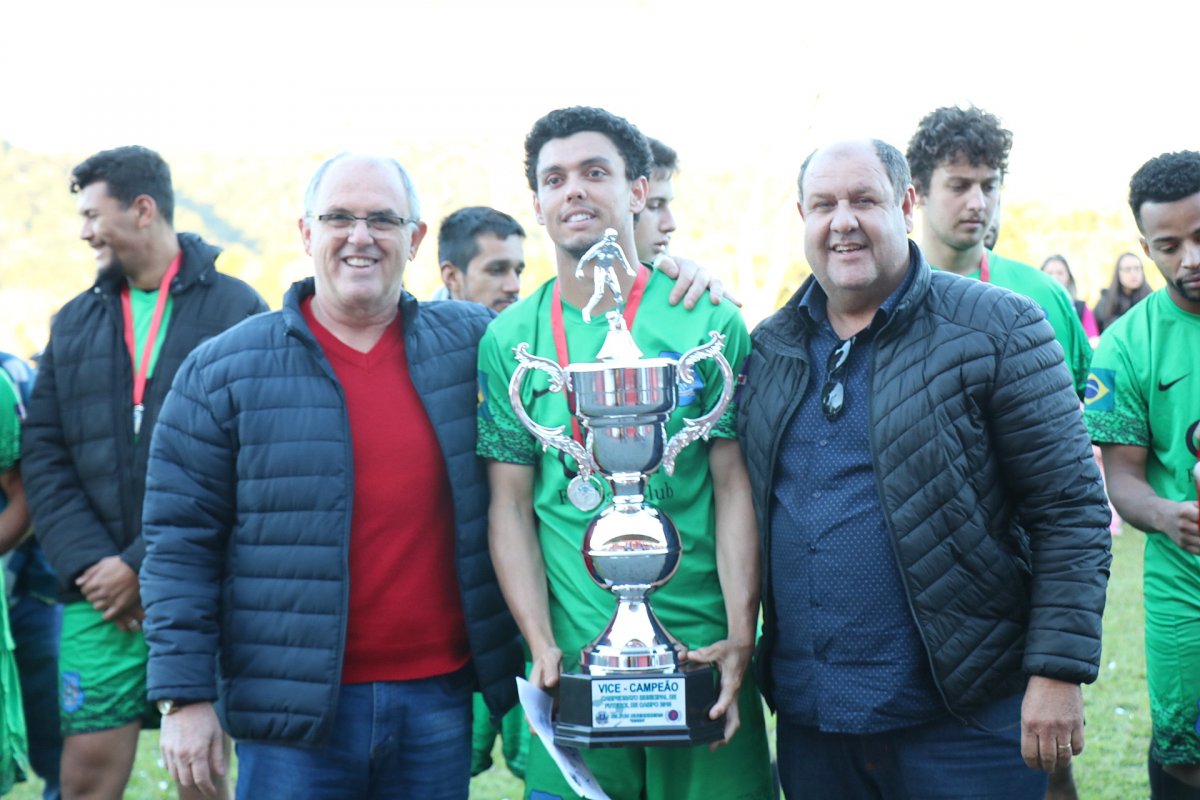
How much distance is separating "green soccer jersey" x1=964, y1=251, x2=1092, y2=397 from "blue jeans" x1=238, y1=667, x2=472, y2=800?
7.06 feet

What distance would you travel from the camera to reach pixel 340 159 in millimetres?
3285

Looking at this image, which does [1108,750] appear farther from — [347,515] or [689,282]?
[347,515]

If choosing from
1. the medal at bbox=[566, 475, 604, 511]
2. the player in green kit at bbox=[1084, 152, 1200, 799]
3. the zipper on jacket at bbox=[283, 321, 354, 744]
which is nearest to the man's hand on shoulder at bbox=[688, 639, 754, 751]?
the medal at bbox=[566, 475, 604, 511]

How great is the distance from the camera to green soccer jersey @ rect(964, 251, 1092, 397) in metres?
4.10

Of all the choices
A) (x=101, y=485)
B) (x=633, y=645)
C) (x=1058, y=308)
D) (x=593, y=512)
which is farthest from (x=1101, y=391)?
(x=101, y=485)

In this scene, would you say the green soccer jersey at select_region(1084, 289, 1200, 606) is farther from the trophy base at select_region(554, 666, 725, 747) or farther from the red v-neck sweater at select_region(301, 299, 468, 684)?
the red v-neck sweater at select_region(301, 299, 468, 684)

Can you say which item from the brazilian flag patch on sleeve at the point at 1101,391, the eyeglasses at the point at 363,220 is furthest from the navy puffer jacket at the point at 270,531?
the brazilian flag patch on sleeve at the point at 1101,391

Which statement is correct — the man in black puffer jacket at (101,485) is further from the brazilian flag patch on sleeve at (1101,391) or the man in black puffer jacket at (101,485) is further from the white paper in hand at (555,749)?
the brazilian flag patch on sleeve at (1101,391)

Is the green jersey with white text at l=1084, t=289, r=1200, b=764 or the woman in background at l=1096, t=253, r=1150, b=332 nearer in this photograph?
the green jersey with white text at l=1084, t=289, r=1200, b=764

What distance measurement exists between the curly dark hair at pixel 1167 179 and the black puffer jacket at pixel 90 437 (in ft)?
9.67

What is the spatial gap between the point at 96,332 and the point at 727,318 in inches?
90.3

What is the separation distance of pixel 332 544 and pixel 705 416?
96 cm

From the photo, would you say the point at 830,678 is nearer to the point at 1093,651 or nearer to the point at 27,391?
the point at 1093,651

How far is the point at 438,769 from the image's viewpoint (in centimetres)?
322
